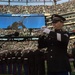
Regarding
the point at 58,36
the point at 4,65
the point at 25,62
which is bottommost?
the point at 4,65

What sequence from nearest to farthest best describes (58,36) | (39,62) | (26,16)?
(58,36) → (39,62) → (26,16)

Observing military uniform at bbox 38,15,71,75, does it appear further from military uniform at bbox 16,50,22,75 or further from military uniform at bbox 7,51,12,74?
military uniform at bbox 7,51,12,74

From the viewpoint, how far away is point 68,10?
104 ft

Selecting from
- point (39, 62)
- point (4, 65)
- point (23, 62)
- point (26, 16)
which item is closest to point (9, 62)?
point (4, 65)

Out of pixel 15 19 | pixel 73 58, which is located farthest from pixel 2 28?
pixel 73 58

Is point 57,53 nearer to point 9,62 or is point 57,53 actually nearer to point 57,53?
point 57,53

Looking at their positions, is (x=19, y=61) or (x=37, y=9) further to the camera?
(x=37, y=9)

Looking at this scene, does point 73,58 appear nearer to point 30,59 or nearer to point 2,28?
point 30,59

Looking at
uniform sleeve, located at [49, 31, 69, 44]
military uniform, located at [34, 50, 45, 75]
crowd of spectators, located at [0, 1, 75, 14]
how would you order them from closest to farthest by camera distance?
1. uniform sleeve, located at [49, 31, 69, 44]
2. military uniform, located at [34, 50, 45, 75]
3. crowd of spectators, located at [0, 1, 75, 14]

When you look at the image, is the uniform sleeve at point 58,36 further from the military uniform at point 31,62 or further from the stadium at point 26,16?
the stadium at point 26,16

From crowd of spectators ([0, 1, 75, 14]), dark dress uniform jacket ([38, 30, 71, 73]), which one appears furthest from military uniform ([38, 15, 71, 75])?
crowd of spectators ([0, 1, 75, 14])

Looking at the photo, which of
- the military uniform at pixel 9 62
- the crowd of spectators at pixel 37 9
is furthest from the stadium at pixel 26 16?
the military uniform at pixel 9 62

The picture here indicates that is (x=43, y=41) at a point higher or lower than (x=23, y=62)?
higher

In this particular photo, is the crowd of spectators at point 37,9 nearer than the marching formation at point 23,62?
No
